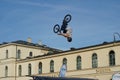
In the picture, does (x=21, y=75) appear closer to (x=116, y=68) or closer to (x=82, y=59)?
(x=82, y=59)

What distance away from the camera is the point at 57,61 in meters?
68.9

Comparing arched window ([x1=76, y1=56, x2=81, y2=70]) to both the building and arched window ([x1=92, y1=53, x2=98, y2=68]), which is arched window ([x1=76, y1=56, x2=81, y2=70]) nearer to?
the building

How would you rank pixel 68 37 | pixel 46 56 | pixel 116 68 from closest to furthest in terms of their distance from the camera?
pixel 68 37, pixel 116 68, pixel 46 56

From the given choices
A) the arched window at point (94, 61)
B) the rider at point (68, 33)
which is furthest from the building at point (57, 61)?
the rider at point (68, 33)

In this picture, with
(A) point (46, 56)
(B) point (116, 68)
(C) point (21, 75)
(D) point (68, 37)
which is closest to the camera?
(D) point (68, 37)

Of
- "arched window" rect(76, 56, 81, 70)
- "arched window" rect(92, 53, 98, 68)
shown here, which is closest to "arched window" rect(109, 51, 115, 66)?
"arched window" rect(92, 53, 98, 68)

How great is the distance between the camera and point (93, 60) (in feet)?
202

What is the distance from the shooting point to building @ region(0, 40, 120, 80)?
58.7 metres

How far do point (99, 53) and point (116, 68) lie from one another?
4.59 meters

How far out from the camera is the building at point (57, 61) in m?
58.7

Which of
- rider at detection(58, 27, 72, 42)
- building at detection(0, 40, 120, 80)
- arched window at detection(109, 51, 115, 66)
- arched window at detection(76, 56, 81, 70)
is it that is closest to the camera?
rider at detection(58, 27, 72, 42)

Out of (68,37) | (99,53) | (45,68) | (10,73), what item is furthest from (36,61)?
(68,37)

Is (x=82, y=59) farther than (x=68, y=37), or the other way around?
(x=82, y=59)

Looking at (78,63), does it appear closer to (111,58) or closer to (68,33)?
(111,58)
